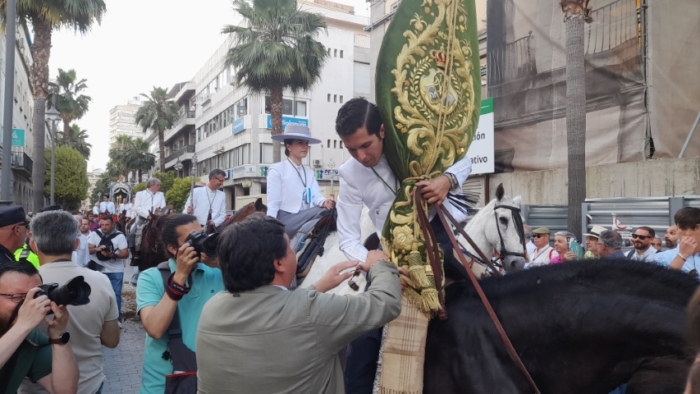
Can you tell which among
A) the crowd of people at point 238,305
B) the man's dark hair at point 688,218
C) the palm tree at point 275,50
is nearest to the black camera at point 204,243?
the crowd of people at point 238,305

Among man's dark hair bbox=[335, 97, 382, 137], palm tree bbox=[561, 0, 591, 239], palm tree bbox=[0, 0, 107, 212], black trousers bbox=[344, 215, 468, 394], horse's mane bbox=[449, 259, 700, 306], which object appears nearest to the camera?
horse's mane bbox=[449, 259, 700, 306]

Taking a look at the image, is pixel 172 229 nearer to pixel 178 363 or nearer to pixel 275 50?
pixel 178 363

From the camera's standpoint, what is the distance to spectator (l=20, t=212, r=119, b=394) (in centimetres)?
335

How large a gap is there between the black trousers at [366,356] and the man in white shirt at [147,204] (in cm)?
911

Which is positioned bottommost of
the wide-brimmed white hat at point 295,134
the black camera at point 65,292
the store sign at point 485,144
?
the black camera at point 65,292

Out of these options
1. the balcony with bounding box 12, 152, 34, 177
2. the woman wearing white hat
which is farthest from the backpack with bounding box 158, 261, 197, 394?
the balcony with bounding box 12, 152, 34, 177

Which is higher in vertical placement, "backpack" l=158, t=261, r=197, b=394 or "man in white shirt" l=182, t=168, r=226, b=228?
"man in white shirt" l=182, t=168, r=226, b=228

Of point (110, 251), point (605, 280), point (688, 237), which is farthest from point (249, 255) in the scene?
point (110, 251)

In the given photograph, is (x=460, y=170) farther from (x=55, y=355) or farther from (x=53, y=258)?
(x=53, y=258)

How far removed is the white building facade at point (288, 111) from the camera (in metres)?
41.8

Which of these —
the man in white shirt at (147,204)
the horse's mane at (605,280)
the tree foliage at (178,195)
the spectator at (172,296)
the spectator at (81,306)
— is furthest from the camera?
the tree foliage at (178,195)

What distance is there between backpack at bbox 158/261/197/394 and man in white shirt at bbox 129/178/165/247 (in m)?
8.40

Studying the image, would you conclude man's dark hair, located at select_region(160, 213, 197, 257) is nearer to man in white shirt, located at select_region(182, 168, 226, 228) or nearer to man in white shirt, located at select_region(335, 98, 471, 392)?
man in white shirt, located at select_region(335, 98, 471, 392)

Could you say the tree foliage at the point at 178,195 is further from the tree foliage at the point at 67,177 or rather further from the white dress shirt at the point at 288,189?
the white dress shirt at the point at 288,189
